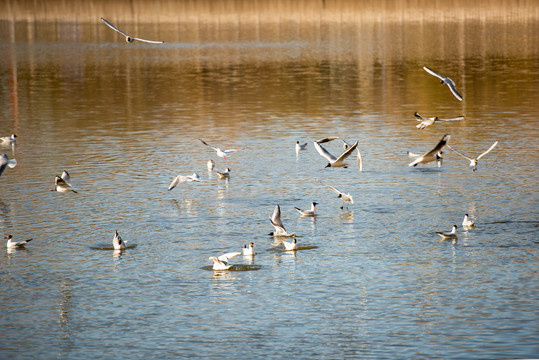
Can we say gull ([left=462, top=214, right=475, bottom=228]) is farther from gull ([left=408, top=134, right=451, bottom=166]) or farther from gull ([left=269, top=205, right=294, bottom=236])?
gull ([left=269, top=205, right=294, bottom=236])

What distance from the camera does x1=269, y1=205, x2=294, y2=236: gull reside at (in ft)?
82.9

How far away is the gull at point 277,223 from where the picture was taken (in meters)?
25.3

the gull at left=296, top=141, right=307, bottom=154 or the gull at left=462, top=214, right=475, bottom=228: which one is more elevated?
the gull at left=296, top=141, right=307, bottom=154

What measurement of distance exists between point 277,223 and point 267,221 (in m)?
2.80

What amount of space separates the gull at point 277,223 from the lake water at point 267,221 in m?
0.43

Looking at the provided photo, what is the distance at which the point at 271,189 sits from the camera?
108 feet

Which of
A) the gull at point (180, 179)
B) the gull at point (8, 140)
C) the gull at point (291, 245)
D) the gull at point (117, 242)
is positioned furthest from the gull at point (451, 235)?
the gull at point (8, 140)

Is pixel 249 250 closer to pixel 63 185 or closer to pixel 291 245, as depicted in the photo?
pixel 291 245

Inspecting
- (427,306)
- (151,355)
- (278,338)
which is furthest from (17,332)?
(427,306)

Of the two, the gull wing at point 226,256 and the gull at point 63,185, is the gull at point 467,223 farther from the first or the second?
the gull at point 63,185

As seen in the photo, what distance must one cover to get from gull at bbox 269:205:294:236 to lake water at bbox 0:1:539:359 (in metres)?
0.43

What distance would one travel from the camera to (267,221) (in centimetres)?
2822

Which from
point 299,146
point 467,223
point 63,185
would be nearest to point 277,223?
point 467,223

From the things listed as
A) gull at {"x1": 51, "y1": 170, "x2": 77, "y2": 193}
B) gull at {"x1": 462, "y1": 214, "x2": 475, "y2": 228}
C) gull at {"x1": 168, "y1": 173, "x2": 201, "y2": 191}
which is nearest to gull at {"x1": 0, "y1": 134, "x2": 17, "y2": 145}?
gull at {"x1": 51, "y1": 170, "x2": 77, "y2": 193}
